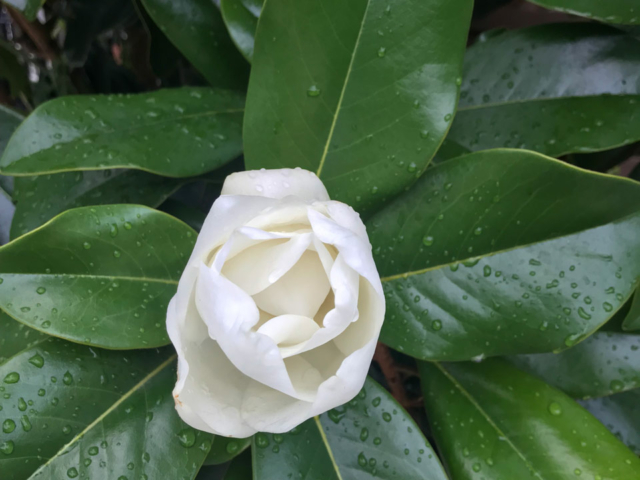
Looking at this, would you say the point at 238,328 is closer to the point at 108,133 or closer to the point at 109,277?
the point at 109,277

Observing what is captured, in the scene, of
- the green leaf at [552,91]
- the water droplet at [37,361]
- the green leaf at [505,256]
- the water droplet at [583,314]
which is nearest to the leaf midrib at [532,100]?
the green leaf at [552,91]

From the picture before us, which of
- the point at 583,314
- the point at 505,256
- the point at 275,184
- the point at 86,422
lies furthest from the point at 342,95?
the point at 86,422

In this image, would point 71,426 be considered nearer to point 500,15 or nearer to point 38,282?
point 38,282

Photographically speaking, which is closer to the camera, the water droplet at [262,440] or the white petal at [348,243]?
the white petal at [348,243]

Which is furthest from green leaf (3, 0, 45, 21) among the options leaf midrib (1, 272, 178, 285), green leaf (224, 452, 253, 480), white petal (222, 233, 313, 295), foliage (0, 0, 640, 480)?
green leaf (224, 452, 253, 480)

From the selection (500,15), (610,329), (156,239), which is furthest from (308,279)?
(500,15)

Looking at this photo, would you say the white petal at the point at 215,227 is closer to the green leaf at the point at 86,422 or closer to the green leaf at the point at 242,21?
the green leaf at the point at 86,422
